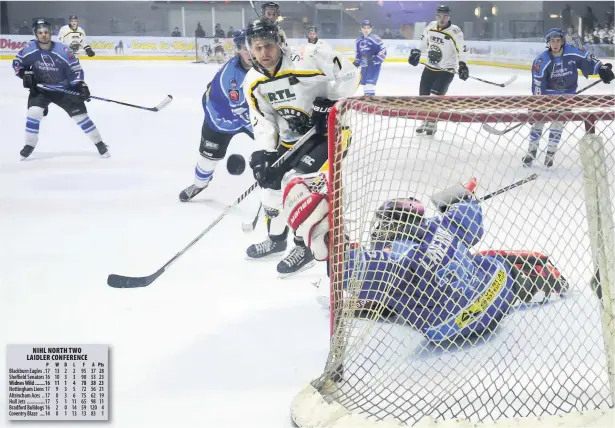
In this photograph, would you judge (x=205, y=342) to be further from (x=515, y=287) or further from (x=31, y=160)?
(x=31, y=160)

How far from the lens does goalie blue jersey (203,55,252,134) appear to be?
9.37 feet

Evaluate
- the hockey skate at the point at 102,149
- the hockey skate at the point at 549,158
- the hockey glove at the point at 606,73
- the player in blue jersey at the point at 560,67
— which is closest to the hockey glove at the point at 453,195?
the hockey skate at the point at 549,158

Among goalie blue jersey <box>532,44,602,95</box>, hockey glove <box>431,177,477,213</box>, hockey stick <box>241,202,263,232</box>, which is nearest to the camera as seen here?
hockey glove <box>431,177,477,213</box>

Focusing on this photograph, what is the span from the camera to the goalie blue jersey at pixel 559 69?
2.48m

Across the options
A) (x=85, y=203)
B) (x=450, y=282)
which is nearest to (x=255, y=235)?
(x=85, y=203)

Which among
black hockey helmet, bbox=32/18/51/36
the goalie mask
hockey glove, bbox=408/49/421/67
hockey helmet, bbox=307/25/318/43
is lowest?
the goalie mask

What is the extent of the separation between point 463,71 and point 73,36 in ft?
4.68

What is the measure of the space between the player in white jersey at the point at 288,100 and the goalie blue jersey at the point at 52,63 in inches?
35.6

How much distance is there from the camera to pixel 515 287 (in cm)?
195

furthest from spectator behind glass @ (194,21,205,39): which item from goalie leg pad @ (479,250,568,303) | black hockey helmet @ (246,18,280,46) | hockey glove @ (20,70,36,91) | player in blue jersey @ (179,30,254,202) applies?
goalie leg pad @ (479,250,568,303)

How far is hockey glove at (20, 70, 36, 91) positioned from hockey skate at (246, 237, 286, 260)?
135cm

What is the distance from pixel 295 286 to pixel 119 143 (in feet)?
4.18

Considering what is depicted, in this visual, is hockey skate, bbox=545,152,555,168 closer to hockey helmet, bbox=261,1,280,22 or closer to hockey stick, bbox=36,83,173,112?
hockey helmet, bbox=261,1,280,22

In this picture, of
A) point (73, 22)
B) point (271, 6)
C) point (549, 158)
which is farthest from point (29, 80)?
point (549, 158)
